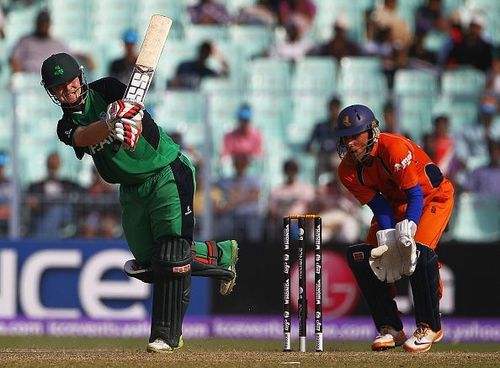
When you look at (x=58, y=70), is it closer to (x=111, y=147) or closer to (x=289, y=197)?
(x=111, y=147)

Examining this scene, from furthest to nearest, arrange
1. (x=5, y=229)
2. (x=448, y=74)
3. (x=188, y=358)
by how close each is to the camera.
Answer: (x=448, y=74) → (x=5, y=229) → (x=188, y=358)

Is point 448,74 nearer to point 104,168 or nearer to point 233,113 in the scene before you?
point 233,113

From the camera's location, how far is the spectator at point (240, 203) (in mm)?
12992

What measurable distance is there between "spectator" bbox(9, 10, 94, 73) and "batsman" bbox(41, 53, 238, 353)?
23.6 feet

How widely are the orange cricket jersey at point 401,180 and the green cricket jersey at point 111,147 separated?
1.34 m

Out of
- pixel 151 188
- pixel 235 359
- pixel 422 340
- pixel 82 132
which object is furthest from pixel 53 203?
pixel 235 359

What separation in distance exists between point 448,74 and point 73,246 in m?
4.94

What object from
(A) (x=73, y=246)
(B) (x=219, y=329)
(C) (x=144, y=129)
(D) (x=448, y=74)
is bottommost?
→ (B) (x=219, y=329)

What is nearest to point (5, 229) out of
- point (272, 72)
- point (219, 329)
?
point (219, 329)

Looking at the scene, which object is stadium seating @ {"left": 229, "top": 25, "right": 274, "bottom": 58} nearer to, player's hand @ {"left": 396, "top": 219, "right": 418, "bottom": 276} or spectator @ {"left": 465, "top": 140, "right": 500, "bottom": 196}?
spectator @ {"left": 465, "top": 140, "right": 500, "bottom": 196}

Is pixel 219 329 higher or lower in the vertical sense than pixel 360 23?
lower

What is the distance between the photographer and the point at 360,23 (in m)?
16.6

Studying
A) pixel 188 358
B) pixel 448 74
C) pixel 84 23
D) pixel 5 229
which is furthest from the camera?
pixel 84 23

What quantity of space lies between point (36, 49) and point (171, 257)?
7721 mm
